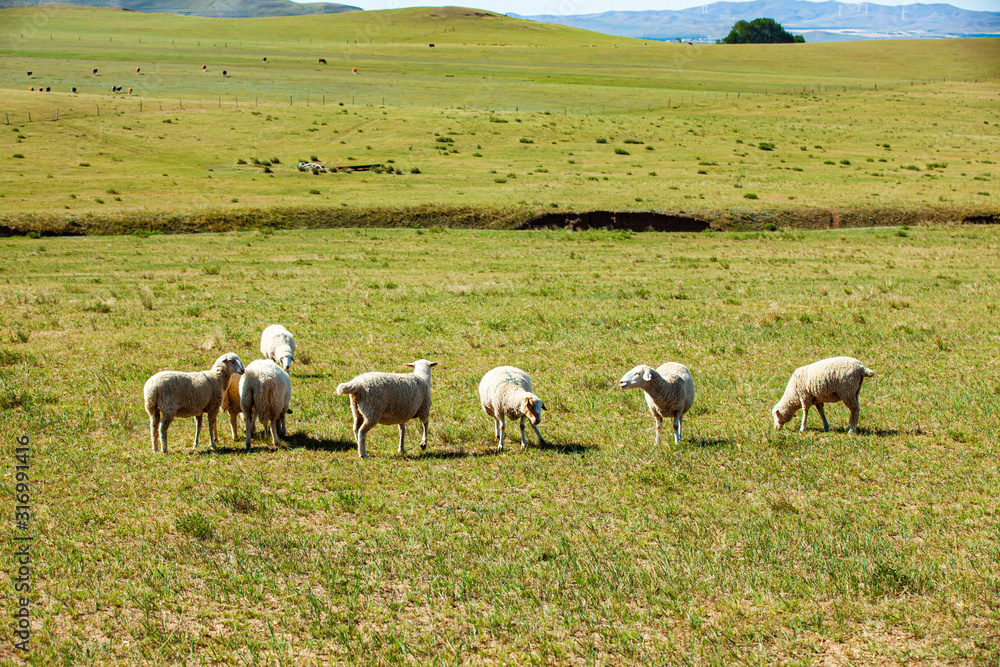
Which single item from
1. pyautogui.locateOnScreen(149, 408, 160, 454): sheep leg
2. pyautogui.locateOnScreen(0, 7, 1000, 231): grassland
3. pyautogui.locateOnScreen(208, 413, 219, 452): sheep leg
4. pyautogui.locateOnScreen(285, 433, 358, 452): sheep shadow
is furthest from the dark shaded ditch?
pyautogui.locateOnScreen(149, 408, 160, 454): sheep leg

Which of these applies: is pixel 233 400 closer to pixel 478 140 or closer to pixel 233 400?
pixel 233 400

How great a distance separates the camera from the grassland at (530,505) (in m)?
7.17

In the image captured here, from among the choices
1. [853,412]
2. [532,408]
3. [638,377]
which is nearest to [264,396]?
[532,408]

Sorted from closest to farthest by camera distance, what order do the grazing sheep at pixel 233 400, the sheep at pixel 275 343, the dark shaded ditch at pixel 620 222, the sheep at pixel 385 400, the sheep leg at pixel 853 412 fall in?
the sheep at pixel 385 400
the sheep leg at pixel 853 412
the grazing sheep at pixel 233 400
the sheep at pixel 275 343
the dark shaded ditch at pixel 620 222

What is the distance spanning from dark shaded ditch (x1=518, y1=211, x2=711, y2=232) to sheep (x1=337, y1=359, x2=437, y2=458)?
104ft

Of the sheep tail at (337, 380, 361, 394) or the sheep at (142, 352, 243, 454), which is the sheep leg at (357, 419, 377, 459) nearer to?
the sheep tail at (337, 380, 361, 394)

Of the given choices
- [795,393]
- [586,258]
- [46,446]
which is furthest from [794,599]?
[586,258]

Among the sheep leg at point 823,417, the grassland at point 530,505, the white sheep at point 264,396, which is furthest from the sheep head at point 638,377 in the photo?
the white sheep at point 264,396

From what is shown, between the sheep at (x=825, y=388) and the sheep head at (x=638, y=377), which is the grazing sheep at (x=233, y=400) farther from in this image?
the sheep at (x=825, y=388)

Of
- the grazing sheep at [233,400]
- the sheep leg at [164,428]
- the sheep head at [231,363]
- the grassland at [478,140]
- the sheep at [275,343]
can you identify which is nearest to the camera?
the sheep leg at [164,428]

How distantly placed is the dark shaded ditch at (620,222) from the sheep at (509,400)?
3103 centimetres

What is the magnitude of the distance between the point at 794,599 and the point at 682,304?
17172 millimetres

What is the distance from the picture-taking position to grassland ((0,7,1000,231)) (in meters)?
46.2

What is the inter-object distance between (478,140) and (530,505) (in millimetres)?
64533
